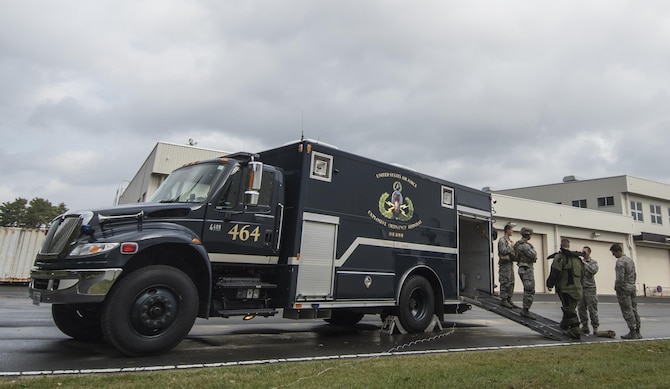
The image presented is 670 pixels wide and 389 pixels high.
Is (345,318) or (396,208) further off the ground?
(396,208)

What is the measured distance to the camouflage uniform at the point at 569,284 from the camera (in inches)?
354

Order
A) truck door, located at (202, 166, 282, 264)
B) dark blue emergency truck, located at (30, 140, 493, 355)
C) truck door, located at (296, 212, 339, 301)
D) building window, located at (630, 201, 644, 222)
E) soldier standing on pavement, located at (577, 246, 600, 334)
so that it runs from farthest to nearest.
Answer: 1. building window, located at (630, 201, 644, 222)
2. soldier standing on pavement, located at (577, 246, 600, 334)
3. truck door, located at (296, 212, 339, 301)
4. truck door, located at (202, 166, 282, 264)
5. dark blue emergency truck, located at (30, 140, 493, 355)

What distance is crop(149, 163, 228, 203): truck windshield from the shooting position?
660 centimetres

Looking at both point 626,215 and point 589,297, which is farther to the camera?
point 626,215

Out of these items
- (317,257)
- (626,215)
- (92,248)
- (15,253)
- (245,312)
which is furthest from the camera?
(626,215)

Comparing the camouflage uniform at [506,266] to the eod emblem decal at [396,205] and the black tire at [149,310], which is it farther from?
the black tire at [149,310]

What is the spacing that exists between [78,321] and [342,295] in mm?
3978

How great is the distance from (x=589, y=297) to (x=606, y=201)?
37958 millimetres

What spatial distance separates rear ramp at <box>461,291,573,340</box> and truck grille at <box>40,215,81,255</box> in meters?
7.63

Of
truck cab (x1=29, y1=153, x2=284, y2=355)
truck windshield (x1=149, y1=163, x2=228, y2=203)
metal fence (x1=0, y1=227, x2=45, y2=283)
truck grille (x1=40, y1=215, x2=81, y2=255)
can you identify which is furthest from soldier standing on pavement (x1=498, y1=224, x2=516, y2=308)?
metal fence (x1=0, y1=227, x2=45, y2=283)

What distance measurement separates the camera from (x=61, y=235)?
5781mm

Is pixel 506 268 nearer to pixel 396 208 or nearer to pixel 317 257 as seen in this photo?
pixel 396 208

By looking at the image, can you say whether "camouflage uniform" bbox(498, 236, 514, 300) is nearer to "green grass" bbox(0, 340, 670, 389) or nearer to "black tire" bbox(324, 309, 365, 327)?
"black tire" bbox(324, 309, 365, 327)

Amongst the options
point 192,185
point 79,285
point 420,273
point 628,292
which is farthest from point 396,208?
point 79,285
